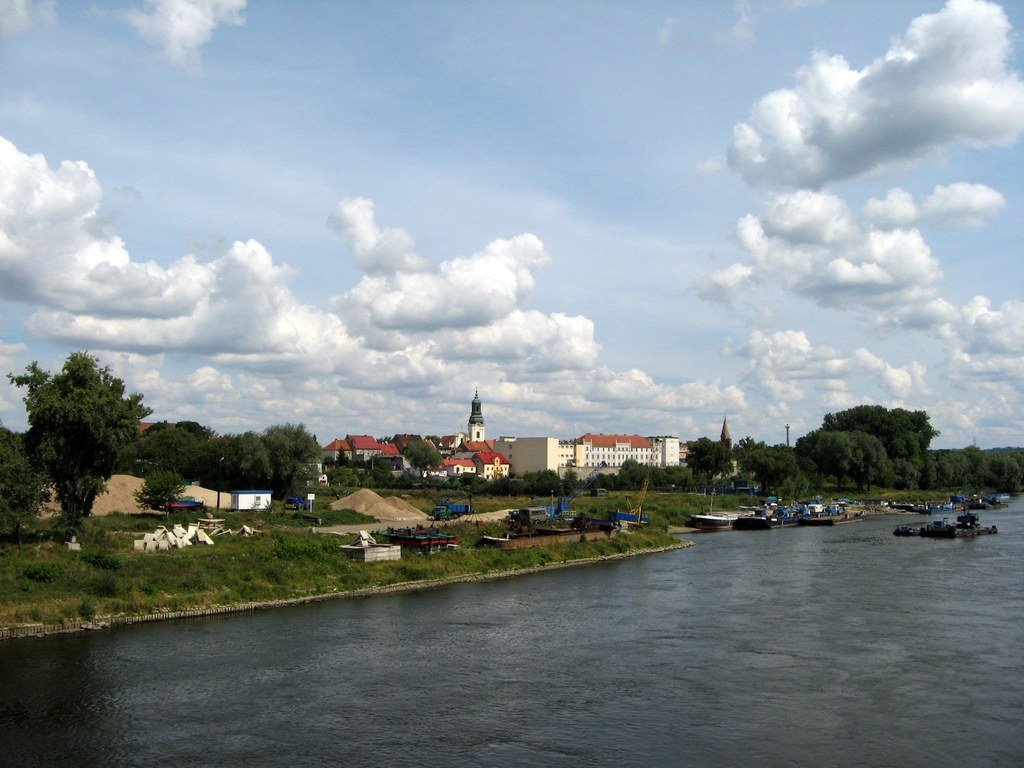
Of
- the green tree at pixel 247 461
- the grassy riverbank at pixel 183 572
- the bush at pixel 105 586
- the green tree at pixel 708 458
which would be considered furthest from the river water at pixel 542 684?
the green tree at pixel 708 458

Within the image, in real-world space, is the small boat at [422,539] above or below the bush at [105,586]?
above

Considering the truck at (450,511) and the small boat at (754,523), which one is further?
the small boat at (754,523)

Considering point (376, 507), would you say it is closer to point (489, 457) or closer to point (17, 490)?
point (17, 490)

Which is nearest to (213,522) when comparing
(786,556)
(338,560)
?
(338,560)

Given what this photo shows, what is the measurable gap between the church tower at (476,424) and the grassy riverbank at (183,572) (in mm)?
135348

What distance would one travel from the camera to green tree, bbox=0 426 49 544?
32.2 meters

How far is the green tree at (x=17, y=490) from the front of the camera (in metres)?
32.2

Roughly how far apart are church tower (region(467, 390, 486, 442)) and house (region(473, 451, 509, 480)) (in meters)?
27.4

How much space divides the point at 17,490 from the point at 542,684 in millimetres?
22460

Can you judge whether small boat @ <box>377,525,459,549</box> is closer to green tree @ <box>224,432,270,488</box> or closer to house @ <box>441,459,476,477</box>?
green tree @ <box>224,432,270,488</box>

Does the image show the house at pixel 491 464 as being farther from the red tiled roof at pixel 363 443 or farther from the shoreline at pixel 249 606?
the shoreline at pixel 249 606

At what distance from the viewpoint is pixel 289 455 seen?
66562mm

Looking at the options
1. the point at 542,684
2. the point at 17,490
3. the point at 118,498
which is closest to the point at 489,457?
the point at 118,498

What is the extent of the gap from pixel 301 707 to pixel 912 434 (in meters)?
132
